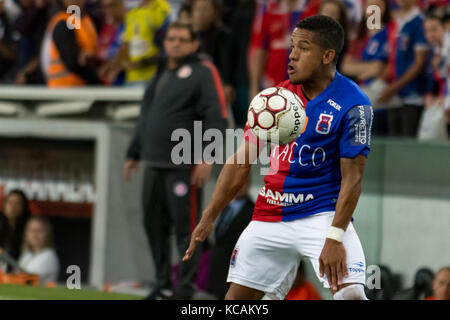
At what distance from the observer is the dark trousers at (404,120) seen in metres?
8.19

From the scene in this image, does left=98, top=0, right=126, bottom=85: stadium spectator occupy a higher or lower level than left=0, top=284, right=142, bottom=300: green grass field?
higher

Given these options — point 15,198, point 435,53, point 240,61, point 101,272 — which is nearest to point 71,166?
point 15,198

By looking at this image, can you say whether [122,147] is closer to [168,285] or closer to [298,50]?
[168,285]

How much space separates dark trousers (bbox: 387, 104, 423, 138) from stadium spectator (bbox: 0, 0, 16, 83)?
540 cm

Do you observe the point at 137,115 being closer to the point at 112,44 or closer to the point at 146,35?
the point at 146,35

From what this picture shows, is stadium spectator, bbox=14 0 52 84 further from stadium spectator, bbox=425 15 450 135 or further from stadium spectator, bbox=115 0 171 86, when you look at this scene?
stadium spectator, bbox=425 15 450 135

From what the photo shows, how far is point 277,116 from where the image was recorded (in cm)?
468

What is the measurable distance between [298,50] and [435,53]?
364cm

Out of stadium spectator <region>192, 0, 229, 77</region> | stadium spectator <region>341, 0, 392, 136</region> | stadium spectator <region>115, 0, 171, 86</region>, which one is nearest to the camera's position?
stadium spectator <region>341, 0, 392, 136</region>

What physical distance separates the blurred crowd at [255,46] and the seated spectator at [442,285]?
1635 mm

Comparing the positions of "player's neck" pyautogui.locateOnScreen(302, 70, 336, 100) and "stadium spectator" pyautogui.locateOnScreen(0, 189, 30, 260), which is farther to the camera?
"stadium spectator" pyautogui.locateOnScreen(0, 189, 30, 260)

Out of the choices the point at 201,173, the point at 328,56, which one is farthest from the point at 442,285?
the point at 328,56

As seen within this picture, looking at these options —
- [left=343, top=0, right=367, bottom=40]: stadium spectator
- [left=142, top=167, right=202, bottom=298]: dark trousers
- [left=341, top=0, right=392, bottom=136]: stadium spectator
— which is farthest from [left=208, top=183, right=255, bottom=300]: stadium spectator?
[left=343, top=0, right=367, bottom=40]: stadium spectator

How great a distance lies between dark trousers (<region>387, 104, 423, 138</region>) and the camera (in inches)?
322
